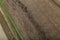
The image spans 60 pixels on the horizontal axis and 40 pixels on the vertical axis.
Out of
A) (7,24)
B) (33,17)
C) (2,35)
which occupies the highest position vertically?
(33,17)

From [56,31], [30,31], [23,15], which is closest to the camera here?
[56,31]

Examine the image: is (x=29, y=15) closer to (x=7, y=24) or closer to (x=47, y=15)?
(x=47, y=15)

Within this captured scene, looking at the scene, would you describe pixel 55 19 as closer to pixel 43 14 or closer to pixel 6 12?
pixel 43 14

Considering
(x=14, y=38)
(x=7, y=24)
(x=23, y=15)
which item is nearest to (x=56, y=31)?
(x=23, y=15)

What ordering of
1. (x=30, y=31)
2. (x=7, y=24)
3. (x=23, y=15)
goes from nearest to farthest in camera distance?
1. (x=30, y=31)
2. (x=23, y=15)
3. (x=7, y=24)

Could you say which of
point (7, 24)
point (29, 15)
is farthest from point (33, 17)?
point (7, 24)

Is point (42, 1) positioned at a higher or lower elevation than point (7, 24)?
higher

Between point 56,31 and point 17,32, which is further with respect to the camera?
point 17,32
